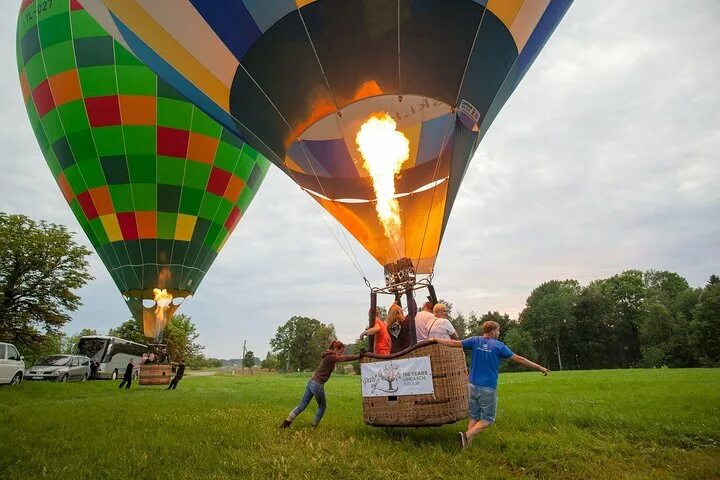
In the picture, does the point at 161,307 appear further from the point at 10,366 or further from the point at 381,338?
the point at 381,338

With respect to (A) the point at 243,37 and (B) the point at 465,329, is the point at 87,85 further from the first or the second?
(B) the point at 465,329

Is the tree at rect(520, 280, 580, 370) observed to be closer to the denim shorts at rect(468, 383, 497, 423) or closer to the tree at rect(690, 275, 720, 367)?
the tree at rect(690, 275, 720, 367)

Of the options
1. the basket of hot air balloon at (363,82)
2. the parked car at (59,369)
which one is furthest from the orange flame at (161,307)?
the basket of hot air balloon at (363,82)

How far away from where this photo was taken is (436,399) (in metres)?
4.29

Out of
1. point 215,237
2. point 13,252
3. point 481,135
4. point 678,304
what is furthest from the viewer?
point 678,304

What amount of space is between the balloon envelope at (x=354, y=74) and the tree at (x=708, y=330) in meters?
43.6

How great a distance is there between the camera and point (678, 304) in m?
52.0

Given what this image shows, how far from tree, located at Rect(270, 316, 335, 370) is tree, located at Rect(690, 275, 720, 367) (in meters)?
43.7

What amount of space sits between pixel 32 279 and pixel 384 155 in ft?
62.4

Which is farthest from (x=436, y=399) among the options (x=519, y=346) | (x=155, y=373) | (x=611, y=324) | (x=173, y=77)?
(x=611, y=324)

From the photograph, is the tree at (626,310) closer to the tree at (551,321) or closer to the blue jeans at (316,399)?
the tree at (551,321)

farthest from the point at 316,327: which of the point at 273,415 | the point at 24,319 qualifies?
the point at 273,415

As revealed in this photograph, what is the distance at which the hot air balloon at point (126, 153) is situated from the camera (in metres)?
13.5

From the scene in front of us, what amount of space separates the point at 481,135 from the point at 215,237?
450 inches
